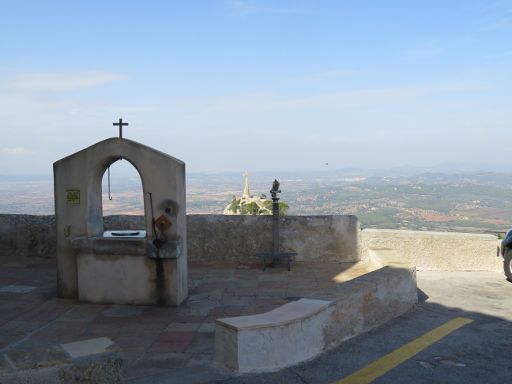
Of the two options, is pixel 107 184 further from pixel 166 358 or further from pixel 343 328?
pixel 343 328

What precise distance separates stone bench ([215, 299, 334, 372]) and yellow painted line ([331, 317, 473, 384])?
0.49 meters

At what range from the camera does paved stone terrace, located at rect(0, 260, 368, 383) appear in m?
4.42

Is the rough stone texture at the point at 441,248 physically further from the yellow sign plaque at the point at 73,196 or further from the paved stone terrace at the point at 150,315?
the yellow sign plaque at the point at 73,196

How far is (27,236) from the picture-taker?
32.0ft

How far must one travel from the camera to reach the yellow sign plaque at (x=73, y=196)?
694 cm

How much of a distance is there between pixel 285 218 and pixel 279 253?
82 centimetres

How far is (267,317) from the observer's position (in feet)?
14.7

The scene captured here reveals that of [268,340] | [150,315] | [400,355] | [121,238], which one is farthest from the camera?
[121,238]

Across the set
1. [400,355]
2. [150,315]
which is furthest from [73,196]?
[400,355]

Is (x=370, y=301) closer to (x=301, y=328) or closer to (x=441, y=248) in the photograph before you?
(x=301, y=328)

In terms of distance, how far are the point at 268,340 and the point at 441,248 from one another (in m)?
5.94

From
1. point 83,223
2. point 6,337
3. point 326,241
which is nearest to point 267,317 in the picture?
point 6,337

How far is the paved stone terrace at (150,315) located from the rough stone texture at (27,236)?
2.13ft

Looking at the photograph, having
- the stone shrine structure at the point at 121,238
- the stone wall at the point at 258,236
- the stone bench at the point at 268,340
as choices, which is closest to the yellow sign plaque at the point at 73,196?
the stone shrine structure at the point at 121,238
